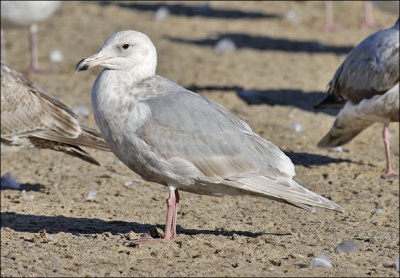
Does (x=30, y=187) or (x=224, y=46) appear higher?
(x=224, y=46)

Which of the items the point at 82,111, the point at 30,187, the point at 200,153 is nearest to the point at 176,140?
the point at 200,153

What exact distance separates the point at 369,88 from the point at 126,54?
3343 millimetres

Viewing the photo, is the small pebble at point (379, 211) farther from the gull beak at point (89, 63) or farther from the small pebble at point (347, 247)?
the gull beak at point (89, 63)

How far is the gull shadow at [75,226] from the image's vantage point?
5660mm

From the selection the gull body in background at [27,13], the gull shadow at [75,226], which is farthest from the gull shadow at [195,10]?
the gull shadow at [75,226]

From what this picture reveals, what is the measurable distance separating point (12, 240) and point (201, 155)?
1495 millimetres

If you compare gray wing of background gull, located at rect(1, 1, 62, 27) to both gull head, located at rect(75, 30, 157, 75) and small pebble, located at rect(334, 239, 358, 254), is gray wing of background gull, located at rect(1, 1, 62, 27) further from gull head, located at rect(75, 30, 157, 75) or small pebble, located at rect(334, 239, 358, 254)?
small pebble, located at rect(334, 239, 358, 254)

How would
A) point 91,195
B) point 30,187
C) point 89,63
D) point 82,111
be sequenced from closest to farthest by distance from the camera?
point 89,63 → point 91,195 → point 30,187 → point 82,111

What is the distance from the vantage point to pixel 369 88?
7.79m

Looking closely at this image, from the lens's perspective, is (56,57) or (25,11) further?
(56,57)

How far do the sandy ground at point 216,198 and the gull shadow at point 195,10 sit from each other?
3.90ft

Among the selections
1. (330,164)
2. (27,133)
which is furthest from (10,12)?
(330,164)

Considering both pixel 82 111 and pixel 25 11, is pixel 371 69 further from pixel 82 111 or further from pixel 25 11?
pixel 25 11

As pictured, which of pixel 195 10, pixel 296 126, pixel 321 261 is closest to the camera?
pixel 321 261
